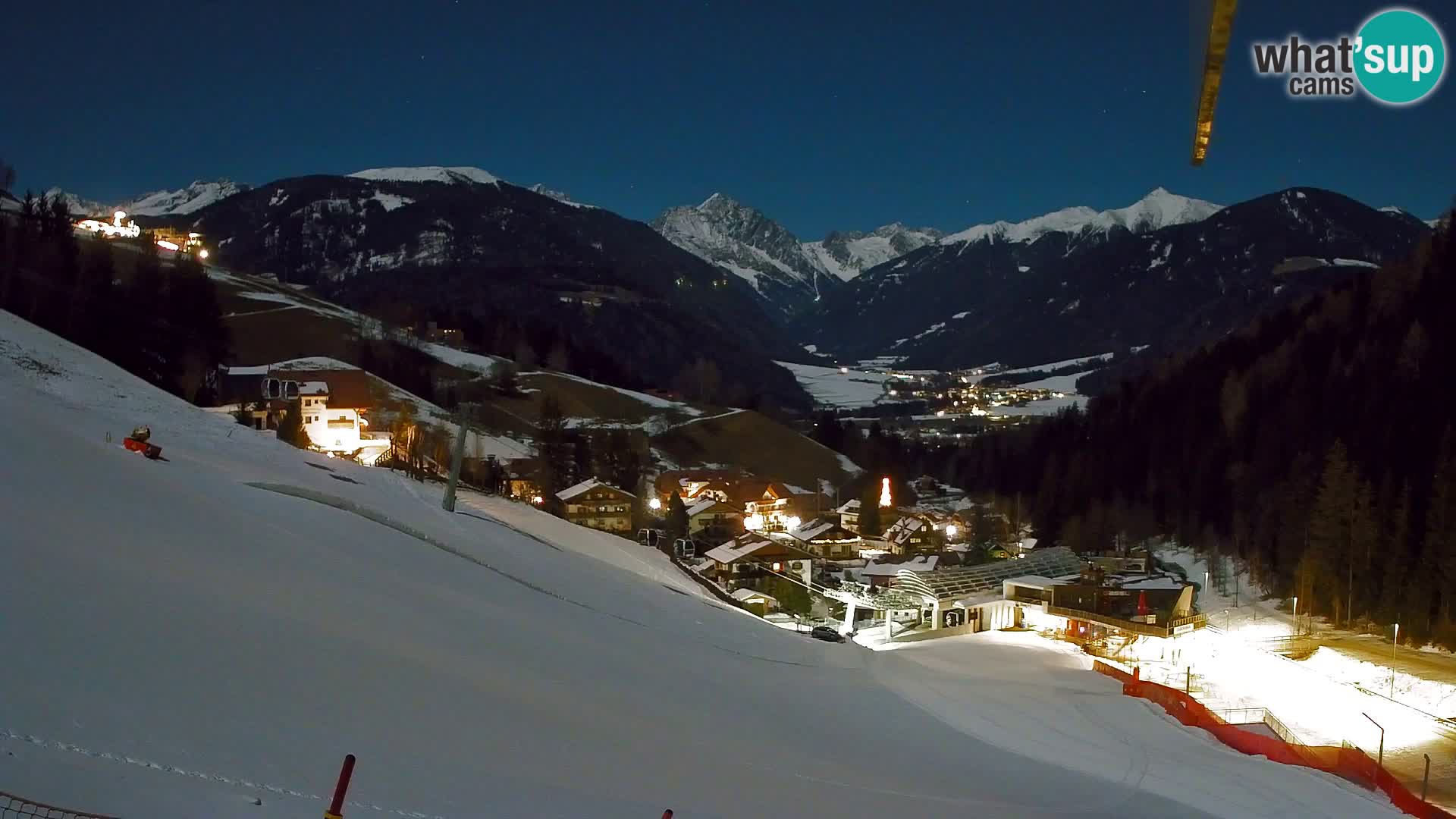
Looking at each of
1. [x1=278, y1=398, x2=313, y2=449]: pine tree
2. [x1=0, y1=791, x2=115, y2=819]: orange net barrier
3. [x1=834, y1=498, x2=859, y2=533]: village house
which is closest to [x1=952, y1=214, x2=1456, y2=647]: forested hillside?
[x1=834, y1=498, x2=859, y2=533]: village house

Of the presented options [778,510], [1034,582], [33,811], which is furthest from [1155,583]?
[33,811]

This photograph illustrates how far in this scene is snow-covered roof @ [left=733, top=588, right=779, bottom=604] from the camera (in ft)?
124

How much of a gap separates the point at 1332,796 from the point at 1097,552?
45.5 m

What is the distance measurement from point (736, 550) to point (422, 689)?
3985 centimetres

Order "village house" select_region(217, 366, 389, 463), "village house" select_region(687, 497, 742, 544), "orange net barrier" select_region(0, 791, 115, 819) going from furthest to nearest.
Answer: "village house" select_region(687, 497, 742, 544) → "village house" select_region(217, 366, 389, 463) → "orange net barrier" select_region(0, 791, 115, 819)

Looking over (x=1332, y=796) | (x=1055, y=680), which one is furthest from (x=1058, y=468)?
(x=1332, y=796)

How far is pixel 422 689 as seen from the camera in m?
8.42

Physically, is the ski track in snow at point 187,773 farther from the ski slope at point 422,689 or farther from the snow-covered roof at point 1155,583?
the snow-covered roof at point 1155,583

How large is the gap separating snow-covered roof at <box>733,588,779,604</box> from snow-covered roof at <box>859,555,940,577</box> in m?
8.64

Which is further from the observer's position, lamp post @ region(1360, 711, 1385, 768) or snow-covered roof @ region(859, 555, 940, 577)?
snow-covered roof @ region(859, 555, 940, 577)

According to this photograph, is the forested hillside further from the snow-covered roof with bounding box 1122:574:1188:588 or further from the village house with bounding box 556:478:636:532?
the village house with bounding box 556:478:636:532

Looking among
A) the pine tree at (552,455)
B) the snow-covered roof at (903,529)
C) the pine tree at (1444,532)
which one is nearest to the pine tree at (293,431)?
the pine tree at (552,455)

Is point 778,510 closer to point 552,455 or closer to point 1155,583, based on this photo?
point 552,455

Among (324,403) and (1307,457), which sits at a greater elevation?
(1307,457)
